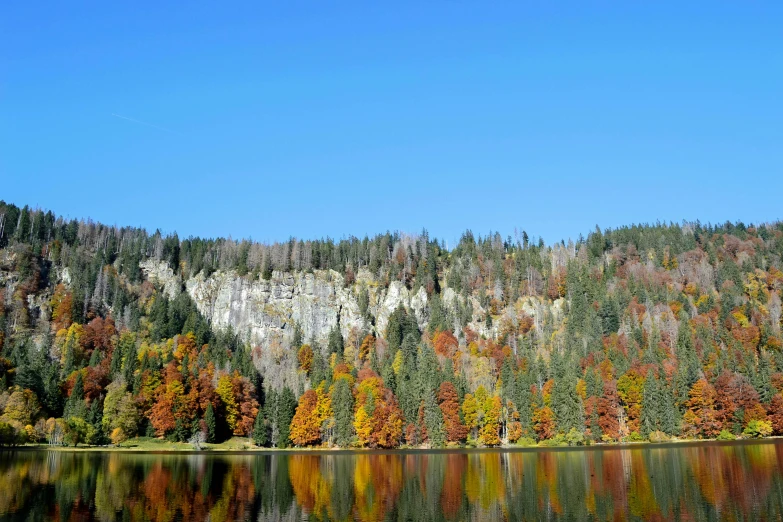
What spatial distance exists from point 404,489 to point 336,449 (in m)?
77.9

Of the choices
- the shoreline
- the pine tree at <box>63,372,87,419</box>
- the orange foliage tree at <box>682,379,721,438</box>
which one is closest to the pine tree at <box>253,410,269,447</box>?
the shoreline

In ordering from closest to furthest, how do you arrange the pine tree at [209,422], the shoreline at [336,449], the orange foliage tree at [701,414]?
the shoreline at [336,449] < the orange foliage tree at [701,414] < the pine tree at [209,422]

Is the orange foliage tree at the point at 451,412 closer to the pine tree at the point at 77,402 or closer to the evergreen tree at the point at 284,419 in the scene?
the evergreen tree at the point at 284,419

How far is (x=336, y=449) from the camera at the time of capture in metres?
142

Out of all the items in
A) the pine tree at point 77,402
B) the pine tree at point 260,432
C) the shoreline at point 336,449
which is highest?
the pine tree at point 77,402

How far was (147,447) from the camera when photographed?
13675 cm

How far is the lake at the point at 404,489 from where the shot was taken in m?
51.6

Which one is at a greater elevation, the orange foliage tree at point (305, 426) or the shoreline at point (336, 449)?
the orange foliage tree at point (305, 426)

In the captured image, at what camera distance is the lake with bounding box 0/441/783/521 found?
2031 inches

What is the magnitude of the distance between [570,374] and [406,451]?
4284cm

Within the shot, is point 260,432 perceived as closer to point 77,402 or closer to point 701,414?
point 77,402

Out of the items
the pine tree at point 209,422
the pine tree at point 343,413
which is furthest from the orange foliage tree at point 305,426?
the pine tree at point 209,422

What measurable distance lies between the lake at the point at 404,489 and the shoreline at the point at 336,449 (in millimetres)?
23745

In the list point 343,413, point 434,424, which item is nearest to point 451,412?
point 434,424
